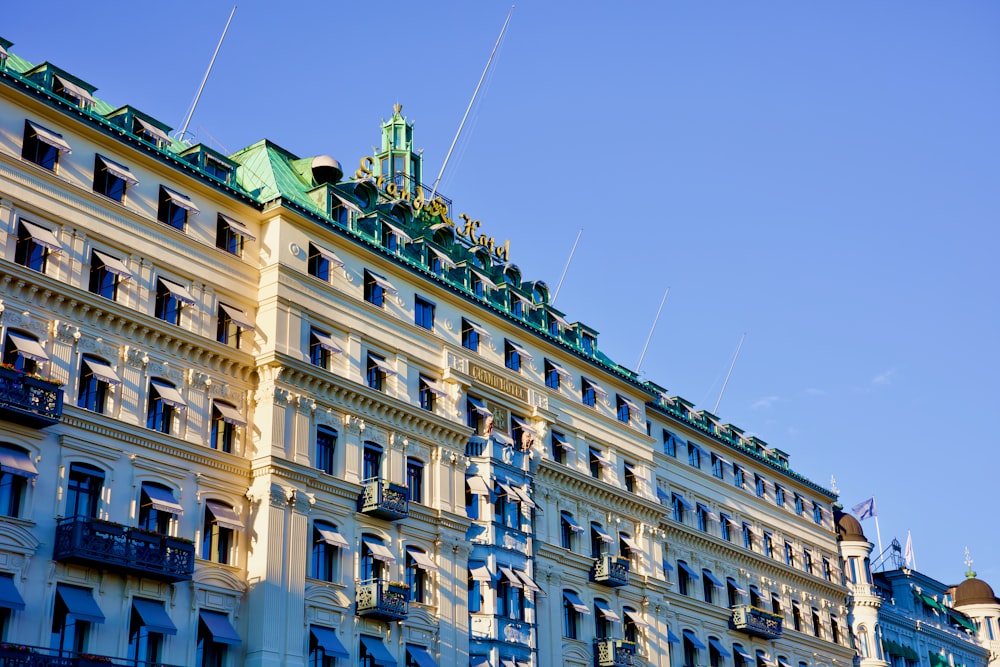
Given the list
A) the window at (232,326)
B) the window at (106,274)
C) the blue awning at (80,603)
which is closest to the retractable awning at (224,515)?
the blue awning at (80,603)

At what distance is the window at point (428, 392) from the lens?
64.8 metres

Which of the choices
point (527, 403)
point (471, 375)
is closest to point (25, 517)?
point (471, 375)

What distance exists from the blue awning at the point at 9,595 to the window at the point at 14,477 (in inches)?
96.7

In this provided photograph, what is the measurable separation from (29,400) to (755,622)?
179 ft

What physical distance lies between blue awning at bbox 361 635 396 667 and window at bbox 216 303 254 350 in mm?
14158

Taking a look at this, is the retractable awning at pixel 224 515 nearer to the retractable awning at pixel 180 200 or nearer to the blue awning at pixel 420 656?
the blue awning at pixel 420 656

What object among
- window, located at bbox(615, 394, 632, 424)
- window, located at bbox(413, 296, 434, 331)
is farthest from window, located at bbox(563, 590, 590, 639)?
window, located at bbox(413, 296, 434, 331)

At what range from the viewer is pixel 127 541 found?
47938mm

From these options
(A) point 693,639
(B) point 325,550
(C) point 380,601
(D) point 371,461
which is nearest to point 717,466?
(A) point 693,639

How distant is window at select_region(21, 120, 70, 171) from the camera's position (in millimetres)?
50438

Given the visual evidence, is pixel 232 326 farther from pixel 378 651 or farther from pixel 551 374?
pixel 551 374

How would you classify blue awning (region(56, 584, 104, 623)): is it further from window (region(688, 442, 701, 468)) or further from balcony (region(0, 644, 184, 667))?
window (region(688, 442, 701, 468))

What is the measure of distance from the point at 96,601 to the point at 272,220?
19.9 meters

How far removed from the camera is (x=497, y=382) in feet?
229
